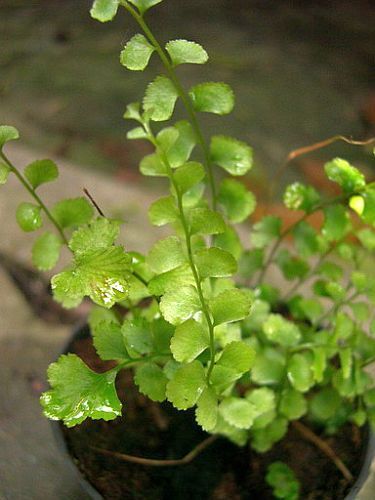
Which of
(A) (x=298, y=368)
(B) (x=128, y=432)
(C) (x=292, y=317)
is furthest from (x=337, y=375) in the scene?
(B) (x=128, y=432)

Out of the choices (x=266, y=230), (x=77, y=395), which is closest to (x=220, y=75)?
(x=266, y=230)

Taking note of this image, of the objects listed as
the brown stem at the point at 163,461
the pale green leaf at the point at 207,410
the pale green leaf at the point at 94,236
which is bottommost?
the brown stem at the point at 163,461

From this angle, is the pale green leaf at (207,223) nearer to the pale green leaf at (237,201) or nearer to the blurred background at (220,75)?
the pale green leaf at (237,201)

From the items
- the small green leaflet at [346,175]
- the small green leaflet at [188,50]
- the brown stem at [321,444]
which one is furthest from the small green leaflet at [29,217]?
the brown stem at [321,444]

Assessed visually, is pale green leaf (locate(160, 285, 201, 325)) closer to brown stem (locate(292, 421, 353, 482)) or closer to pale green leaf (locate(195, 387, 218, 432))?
pale green leaf (locate(195, 387, 218, 432))

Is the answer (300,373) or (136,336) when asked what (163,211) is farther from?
(300,373)

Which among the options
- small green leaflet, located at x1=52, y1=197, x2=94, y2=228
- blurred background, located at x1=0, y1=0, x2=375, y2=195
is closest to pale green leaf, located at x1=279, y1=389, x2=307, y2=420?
small green leaflet, located at x1=52, y1=197, x2=94, y2=228
